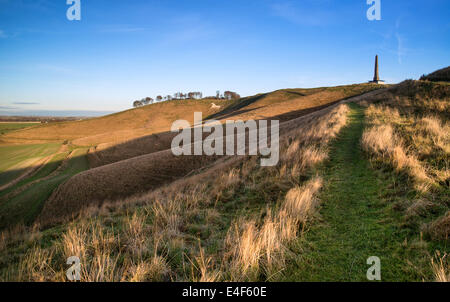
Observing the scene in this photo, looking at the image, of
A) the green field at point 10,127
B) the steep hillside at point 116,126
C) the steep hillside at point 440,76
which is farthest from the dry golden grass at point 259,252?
the green field at point 10,127

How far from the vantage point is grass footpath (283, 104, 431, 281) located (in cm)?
271

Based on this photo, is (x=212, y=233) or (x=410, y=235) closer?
(x=410, y=235)

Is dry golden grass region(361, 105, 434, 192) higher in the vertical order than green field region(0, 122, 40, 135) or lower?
lower

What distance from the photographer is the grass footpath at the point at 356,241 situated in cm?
271

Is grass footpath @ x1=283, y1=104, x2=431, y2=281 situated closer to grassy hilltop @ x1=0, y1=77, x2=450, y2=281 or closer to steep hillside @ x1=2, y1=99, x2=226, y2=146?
grassy hilltop @ x1=0, y1=77, x2=450, y2=281

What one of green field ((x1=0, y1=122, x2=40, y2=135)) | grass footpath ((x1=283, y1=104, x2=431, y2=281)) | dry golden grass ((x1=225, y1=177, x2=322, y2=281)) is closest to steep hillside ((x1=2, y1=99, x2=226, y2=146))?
green field ((x1=0, y1=122, x2=40, y2=135))

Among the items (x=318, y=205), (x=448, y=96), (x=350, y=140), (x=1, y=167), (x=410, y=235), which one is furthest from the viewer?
(x=1, y=167)

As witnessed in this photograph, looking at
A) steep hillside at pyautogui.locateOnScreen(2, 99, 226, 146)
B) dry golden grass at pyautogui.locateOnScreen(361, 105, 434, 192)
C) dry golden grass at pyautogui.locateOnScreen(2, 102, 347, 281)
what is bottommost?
dry golden grass at pyautogui.locateOnScreen(2, 102, 347, 281)

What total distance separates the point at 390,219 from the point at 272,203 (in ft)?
8.36

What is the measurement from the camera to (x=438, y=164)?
5605 millimetres

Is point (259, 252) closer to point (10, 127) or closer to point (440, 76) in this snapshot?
point (440, 76)

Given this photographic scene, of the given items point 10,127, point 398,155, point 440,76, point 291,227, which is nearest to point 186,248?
point 291,227
